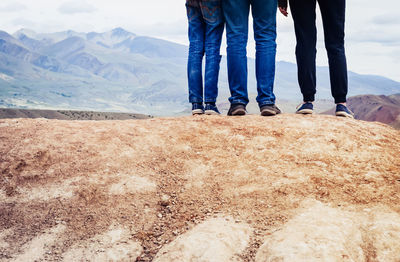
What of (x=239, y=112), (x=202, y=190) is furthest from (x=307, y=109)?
(x=202, y=190)

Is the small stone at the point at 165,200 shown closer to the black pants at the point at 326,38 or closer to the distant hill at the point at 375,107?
the black pants at the point at 326,38

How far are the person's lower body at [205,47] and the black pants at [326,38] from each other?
1.31 meters

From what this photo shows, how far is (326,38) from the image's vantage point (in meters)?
6.11

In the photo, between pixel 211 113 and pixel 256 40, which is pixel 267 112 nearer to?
pixel 211 113

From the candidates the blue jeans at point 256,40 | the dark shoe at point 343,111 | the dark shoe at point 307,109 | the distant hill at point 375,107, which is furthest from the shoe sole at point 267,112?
the distant hill at point 375,107

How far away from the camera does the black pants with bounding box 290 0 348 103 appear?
234 inches

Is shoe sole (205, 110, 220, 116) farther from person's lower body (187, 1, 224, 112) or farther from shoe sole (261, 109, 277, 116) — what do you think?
shoe sole (261, 109, 277, 116)

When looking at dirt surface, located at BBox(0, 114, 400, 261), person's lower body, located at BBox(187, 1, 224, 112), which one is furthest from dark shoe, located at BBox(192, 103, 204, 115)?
dirt surface, located at BBox(0, 114, 400, 261)

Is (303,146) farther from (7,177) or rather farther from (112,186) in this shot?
(7,177)

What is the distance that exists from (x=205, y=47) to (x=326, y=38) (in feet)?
6.57

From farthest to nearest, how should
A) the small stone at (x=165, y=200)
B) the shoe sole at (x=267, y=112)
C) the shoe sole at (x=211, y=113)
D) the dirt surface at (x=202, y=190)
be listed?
1. the shoe sole at (x=211, y=113)
2. the shoe sole at (x=267, y=112)
3. the small stone at (x=165, y=200)
4. the dirt surface at (x=202, y=190)

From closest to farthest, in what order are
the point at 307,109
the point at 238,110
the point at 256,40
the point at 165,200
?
the point at 165,200
the point at 256,40
the point at 238,110
the point at 307,109

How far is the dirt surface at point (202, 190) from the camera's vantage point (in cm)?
364

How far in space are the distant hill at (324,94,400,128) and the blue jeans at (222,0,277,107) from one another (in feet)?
360
